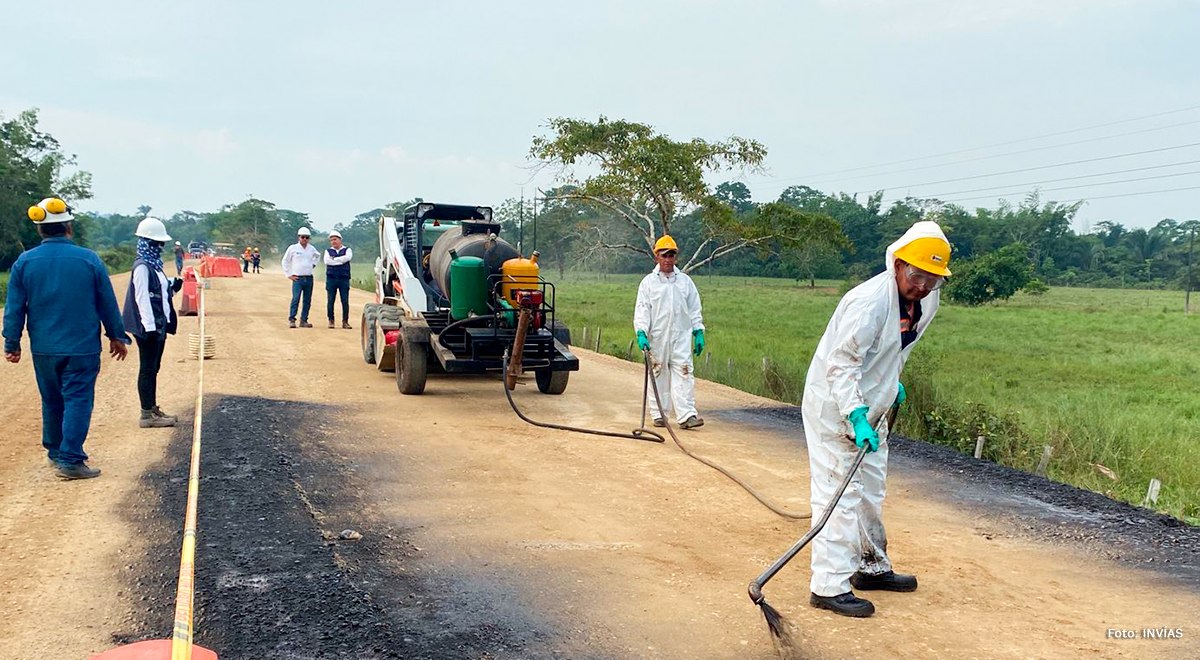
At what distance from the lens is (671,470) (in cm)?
704

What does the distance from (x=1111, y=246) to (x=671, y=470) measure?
83.3 meters

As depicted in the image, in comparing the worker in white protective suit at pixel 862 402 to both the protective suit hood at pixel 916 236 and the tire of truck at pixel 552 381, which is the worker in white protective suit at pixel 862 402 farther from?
the tire of truck at pixel 552 381

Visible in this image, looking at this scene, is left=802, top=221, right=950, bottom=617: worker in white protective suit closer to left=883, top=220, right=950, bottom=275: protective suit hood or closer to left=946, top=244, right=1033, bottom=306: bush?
left=883, top=220, right=950, bottom=275: protective suit hood

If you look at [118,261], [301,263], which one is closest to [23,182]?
[118,261]

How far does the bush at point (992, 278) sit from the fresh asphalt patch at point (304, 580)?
135 ft

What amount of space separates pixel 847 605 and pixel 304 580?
8.90ft

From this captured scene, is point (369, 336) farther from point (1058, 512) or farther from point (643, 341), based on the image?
point (1058, 512)

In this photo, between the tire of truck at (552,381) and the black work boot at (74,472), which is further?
the tire of truck at (552,381)

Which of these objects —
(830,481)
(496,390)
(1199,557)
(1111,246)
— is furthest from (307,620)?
(1111,246)

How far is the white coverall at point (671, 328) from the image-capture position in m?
8.69

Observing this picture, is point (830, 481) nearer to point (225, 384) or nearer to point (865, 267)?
point (225, 384)

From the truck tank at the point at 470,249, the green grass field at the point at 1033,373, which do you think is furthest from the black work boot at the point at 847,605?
A: the truck tank at the point at 470,249

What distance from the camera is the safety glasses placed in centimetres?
417

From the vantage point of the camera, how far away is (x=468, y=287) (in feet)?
31.7
